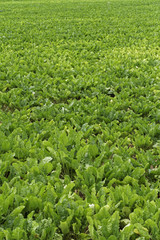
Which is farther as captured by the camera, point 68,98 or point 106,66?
point 106,66

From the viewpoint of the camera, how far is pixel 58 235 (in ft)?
6.98

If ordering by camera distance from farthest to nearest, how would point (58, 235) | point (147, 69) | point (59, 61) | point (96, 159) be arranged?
point (59, 61), point (147, 69), point (96, 159), point (58, 235)

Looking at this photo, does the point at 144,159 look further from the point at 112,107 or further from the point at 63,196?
the point at 112,107

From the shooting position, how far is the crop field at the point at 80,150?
7.18ft

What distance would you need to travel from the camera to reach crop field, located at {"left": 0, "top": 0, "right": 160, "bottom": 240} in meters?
2.19

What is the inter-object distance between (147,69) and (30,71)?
2.94 m

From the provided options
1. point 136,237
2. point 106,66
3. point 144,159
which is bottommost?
point 136,237

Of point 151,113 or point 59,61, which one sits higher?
point 59,61

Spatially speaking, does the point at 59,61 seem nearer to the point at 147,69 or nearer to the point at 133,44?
the point at 147,69

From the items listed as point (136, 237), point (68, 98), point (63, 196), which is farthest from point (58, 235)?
point (68, 98)

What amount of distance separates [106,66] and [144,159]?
4.01 meters

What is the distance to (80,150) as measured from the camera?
301 cm

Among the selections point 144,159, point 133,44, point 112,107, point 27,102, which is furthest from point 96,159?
point 133,44

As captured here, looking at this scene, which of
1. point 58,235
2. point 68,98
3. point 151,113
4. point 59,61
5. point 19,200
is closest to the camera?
point 58,235
